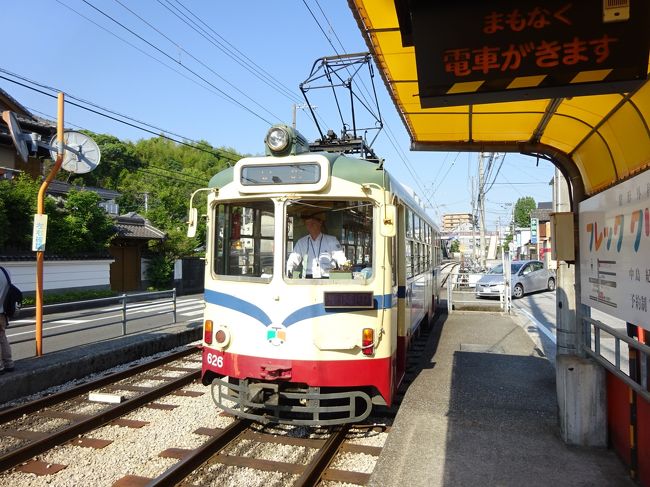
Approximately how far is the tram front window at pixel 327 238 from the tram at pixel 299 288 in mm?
11

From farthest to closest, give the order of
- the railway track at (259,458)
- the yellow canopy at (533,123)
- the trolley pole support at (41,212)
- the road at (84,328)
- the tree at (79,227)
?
the tree at (79,227), the road at (84,328), the trolley pole support at (41,212), the railway track at (259,458), the yellow canopy at (533,123)

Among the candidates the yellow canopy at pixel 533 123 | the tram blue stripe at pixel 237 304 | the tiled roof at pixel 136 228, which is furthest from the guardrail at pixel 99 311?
the tiled roof at pixel 136 228

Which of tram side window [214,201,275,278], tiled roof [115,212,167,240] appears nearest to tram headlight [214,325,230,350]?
tram side window [214,201,275,278]

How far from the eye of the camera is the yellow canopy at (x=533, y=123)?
10.4ft

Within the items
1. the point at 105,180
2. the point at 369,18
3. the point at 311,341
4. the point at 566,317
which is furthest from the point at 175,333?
the point at 105,180

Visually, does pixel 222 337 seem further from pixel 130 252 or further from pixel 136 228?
pixel 136 228

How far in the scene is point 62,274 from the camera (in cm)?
1959

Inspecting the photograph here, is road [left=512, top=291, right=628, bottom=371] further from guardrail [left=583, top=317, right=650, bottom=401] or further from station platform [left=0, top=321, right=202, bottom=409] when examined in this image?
station platform [left=0, top=321, right=202, bottom=409]

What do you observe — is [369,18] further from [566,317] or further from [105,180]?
[105,180]

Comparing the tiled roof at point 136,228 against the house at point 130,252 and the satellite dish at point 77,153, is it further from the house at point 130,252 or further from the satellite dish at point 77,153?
the satellite dish at point 77,153

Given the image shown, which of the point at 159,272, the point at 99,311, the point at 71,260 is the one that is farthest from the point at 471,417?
the point at 159,272

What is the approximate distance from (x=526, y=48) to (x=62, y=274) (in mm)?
20679

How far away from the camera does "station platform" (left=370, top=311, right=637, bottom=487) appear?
353cm

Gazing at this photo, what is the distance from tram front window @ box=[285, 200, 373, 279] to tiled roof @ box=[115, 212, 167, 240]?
2055cm
